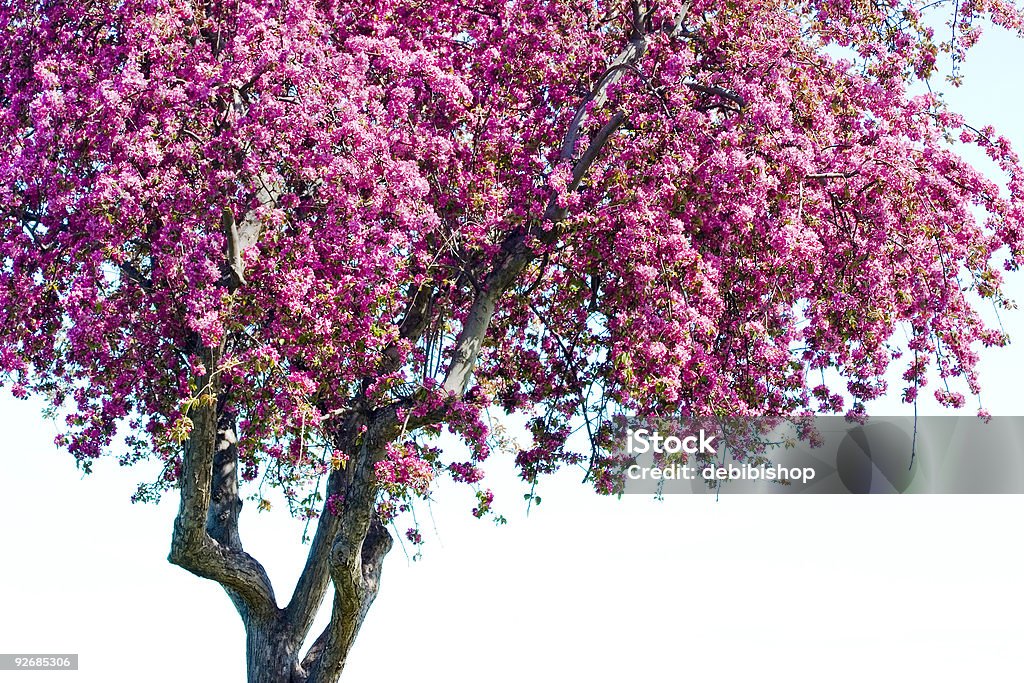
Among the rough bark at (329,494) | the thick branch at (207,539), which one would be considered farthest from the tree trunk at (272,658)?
the thick branch at (207,539)

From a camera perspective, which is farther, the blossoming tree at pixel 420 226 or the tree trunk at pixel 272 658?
the tree trunk at pixel 272 658

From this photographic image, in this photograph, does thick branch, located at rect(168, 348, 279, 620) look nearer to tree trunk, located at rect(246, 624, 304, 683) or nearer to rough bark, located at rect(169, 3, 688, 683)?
rough bark, located at rect(169, 3, 688, 683)

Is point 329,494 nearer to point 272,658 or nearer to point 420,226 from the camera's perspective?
point 272,658

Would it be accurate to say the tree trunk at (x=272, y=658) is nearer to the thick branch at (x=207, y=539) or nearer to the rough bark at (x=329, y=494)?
the rough bark at (x=329, y=494)

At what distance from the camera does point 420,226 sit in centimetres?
1308

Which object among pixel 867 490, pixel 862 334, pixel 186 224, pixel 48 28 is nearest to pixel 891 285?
pixel 862 334

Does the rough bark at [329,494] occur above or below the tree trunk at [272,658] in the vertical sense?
above

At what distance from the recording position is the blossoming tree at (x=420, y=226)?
501 inches

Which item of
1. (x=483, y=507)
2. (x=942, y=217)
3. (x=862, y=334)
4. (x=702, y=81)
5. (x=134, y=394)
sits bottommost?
(x=483, y=507)

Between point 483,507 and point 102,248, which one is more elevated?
point 102,248

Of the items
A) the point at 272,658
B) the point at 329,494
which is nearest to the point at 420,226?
the point at 329,494

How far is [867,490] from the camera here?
15391 mm

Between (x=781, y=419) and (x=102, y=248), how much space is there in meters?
8.31

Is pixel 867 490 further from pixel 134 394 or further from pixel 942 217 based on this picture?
pixel 134 394
